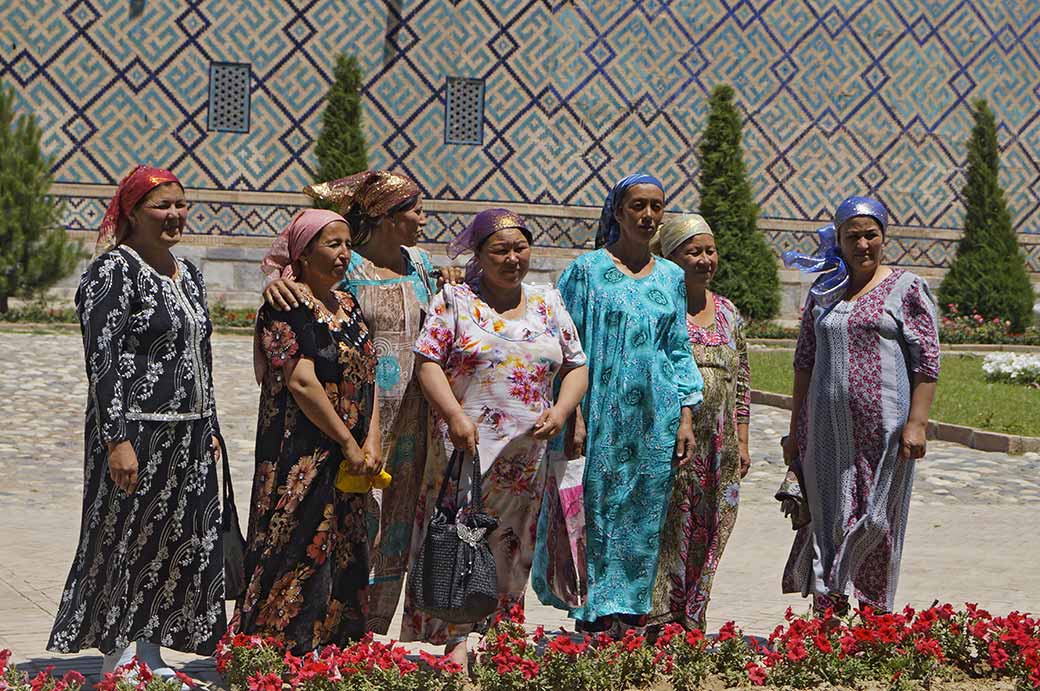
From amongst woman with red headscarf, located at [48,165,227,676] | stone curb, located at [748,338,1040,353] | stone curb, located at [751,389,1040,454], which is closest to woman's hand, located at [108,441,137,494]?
woman with red headscarf, located at [48,165,227,676]

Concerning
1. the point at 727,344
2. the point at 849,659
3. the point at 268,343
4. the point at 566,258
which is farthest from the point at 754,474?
the point at 566,258

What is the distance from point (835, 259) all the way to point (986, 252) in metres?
17.1

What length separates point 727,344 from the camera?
5.82m

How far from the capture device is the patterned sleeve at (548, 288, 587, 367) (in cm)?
516

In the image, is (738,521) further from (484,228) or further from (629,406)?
(484,228)

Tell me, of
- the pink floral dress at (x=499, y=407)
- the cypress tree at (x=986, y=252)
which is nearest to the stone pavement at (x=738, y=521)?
the pink floral dress at (x=499, y=407)

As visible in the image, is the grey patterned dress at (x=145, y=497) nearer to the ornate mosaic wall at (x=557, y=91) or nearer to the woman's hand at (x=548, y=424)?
the woman's hand at (x=548, y=424)

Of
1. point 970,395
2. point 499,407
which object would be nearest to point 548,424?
point 499,407

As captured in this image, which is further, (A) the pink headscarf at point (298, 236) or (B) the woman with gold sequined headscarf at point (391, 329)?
(B) the woman with gold sequined headscarf at point (391, 329)

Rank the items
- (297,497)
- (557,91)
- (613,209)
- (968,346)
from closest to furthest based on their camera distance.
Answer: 1. (297,497)
2. (613,209)
3. (968,346)
4. (557,91)

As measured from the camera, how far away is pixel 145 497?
4.66 metres

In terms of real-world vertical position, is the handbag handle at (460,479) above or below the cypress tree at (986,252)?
below

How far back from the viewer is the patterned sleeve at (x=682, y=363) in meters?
5.51

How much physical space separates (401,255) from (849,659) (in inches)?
84.1
